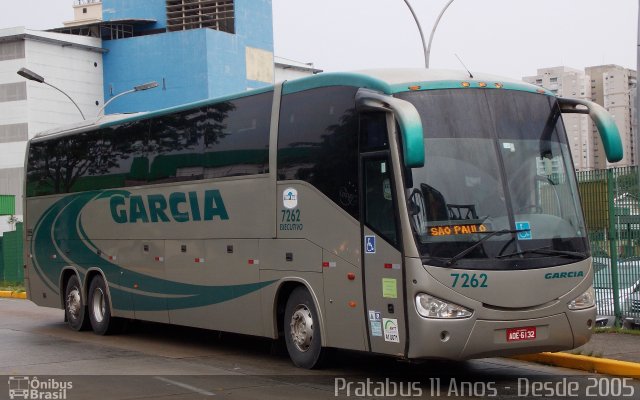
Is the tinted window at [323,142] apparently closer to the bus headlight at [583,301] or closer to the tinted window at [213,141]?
the tinted window at [213,141]

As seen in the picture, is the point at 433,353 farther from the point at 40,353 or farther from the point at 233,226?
the point at 40,353

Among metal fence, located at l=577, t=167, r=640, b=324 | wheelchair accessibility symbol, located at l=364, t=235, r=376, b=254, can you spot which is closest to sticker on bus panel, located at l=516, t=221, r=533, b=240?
wheelchair accessibility symbol, located at l=364, t=235, r=376, b=254

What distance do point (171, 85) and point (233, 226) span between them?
216 feet

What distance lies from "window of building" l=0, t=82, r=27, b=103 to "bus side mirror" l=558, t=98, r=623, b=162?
2679 inches

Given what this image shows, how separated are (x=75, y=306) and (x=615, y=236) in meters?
9.92

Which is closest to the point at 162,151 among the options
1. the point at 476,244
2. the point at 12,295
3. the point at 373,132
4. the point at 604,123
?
the point at 373,132

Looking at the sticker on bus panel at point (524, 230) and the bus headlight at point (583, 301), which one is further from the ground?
the sticker on bus panel at point (524, 230)

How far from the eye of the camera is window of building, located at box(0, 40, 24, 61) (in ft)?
244

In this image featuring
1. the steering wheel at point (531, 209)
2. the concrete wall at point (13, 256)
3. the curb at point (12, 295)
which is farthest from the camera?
the concrete wall at point (13, 256)

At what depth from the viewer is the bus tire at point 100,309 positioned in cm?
1708

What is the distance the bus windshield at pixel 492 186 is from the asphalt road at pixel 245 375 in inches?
61.2

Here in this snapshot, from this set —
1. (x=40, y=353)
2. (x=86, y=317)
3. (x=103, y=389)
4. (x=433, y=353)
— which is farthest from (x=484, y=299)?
(x=86, y=317)

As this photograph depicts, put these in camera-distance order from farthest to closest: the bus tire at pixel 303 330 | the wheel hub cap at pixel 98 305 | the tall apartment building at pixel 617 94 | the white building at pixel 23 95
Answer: the white building at pixel 23 95
the tall apartment building at pixel 617 94
the wheel hub cap at pixel 98 305
the bus tire at pixel 303 330

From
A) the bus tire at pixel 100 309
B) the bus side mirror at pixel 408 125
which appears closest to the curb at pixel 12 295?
the bus tire at pixel 100 309
